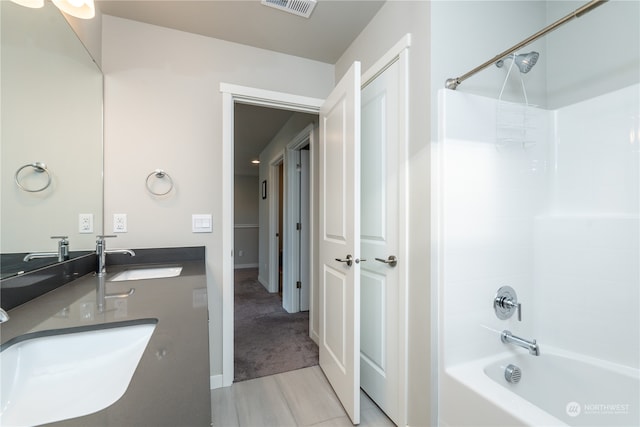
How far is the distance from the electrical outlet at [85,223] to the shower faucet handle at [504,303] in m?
2.24

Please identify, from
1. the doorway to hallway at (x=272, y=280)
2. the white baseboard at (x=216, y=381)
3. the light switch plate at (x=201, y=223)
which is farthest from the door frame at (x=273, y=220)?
the white baseboard at (x=216, y=381)

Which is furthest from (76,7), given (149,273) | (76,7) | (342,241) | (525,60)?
(525,60)

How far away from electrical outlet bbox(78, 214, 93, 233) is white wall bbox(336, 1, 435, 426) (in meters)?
1.75

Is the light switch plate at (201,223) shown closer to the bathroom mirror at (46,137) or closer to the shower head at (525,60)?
the bathroom mirror at (46,137)

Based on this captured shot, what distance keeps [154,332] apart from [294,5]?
182cm

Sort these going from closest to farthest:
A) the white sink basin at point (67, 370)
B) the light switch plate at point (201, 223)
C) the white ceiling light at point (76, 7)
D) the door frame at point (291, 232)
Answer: the white sink basin at point (67, 370)
the white ceiling light at point (76, 7)
the light switch plate at point (201, 223)
the door frame at point (291, 232)

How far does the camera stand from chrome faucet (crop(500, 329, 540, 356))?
1310 mm

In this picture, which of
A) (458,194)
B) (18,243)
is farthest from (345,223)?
(18,243)

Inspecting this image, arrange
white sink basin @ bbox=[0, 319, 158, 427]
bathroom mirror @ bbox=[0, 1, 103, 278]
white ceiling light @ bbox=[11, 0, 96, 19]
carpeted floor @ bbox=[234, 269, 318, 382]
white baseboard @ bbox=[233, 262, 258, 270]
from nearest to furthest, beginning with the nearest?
white sink basin @ bbox=[0, 319, 158, 427]
bathroom mirror @ bbox=[0, 1, 103, 278]
white ceiling light @ bbox=[11, 0, 96, 19]
carpeted floor @ bbox=[234, 269, 318, 382]
white baseboard @ bbox=[233, 262, 258, 270]

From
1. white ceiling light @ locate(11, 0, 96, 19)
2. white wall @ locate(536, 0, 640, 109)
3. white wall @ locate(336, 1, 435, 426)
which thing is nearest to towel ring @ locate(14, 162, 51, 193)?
white ceiling light @ locate(11, 0, 96, 19)

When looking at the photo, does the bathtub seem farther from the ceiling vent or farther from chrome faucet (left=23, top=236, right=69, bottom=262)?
the ceiling vent

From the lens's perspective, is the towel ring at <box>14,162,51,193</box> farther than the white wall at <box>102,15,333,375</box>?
No

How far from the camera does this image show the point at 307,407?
5.46 feet

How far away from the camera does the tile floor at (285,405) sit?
155 centimetres
